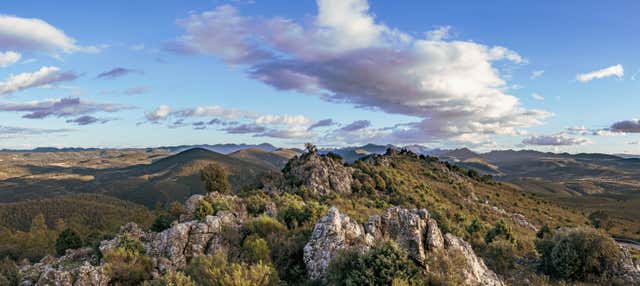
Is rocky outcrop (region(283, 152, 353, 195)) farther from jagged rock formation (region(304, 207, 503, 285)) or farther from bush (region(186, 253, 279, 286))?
bush (region(186, 253, 279, 286))

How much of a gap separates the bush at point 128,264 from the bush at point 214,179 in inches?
1465

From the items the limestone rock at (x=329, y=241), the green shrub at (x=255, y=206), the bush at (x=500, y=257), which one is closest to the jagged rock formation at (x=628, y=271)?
the bush at (x=500, y=257)

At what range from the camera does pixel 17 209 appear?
150 m

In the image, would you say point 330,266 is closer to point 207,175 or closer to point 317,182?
point 317,182

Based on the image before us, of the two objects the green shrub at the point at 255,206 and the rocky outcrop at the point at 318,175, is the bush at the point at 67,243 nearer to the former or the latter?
the green shrub at the point at 255,206

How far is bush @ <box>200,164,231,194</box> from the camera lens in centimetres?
5906

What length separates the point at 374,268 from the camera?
1455 centimetres

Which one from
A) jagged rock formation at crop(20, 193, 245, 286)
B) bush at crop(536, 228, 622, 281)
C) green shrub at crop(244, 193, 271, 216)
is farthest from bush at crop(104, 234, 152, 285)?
bush at crop(536, 228, 622, 281)

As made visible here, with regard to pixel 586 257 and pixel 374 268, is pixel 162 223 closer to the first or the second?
pixel 374 268

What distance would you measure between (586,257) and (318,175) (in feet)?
144

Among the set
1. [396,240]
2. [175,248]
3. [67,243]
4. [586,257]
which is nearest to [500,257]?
[586,257]

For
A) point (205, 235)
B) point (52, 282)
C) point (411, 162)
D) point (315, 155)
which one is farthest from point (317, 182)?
point (411, 162)

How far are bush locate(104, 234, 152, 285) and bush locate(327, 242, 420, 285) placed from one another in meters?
10.2

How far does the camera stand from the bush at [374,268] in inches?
555
